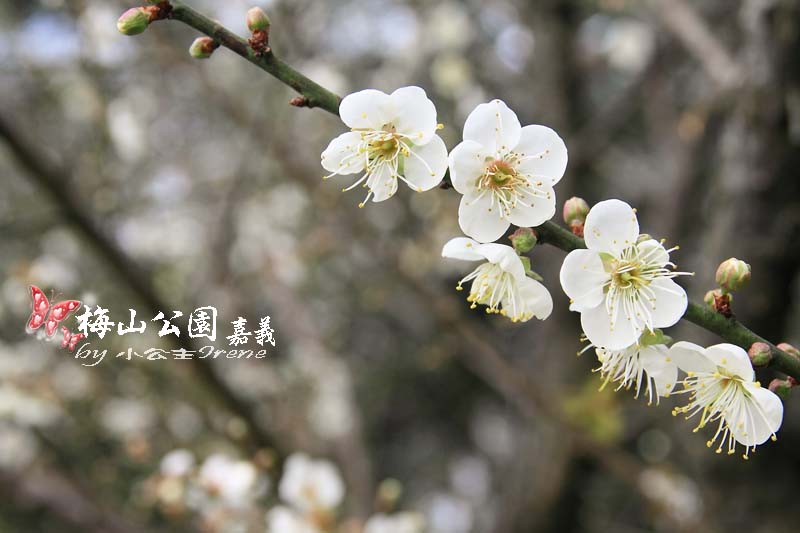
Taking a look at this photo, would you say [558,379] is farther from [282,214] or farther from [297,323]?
[282,214]

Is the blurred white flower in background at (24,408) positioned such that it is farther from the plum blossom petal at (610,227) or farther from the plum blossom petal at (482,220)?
the plum blossom petal at (610,227)

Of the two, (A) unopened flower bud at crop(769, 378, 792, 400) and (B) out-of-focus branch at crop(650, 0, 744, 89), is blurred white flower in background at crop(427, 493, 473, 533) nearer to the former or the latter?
(B) out-of-focus branch at crop(650, 0, 744, 89)

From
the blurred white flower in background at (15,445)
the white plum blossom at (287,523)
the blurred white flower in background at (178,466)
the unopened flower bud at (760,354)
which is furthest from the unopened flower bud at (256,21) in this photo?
the blurred white flower in background at (15,445)

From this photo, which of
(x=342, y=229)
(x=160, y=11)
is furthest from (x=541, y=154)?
(x=342, y=229)

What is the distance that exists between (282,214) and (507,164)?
329cm

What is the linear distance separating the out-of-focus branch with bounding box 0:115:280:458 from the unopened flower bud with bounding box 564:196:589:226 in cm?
120

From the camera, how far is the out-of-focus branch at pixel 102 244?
5.67ft

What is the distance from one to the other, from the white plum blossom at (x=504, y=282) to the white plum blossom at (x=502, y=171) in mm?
26

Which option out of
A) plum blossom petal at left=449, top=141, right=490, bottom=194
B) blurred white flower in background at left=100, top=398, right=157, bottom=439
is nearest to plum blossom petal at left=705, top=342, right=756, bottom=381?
plum blossom petal at left=449, top=141, right=490, bottom=194

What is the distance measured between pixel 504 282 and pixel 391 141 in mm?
249

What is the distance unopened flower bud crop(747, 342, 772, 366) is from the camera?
0.84 m

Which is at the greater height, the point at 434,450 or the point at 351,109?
the point at 351,109

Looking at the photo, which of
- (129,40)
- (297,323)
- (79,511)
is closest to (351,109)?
(79,511)

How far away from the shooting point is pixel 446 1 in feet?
12.1
